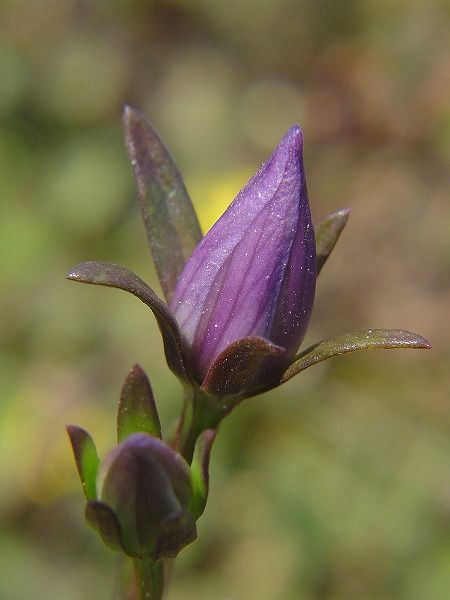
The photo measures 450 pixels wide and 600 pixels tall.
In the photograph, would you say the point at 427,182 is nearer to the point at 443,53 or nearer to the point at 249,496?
the point at 443,53

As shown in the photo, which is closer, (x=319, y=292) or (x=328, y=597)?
(x=328, y=597)

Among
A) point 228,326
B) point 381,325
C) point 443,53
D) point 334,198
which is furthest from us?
point 443,53

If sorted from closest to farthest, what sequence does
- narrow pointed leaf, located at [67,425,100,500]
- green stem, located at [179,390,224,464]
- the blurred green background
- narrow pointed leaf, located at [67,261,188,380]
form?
narrow pointed leaf, located at [67,261,188,380] → narrow pointed leaf, located at [67,425,100,500] → green stem, located at [179,390,224,464] → the blurred green background

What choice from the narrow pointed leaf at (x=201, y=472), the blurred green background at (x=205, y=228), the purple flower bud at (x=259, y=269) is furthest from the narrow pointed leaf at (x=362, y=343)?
the blurred green background at (x=205, y=228)

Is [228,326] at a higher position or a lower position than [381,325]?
higher

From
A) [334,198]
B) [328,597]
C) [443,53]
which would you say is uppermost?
[443,53]

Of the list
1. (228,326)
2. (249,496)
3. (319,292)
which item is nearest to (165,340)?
(228,326)

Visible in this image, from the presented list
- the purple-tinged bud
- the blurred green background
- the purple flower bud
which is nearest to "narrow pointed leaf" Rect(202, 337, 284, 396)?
the purple flower bud

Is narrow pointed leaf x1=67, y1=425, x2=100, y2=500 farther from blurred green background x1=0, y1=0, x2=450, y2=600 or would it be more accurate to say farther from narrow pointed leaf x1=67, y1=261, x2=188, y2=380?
blurred green background x1=0, y1=0, x2=450, y2=600
